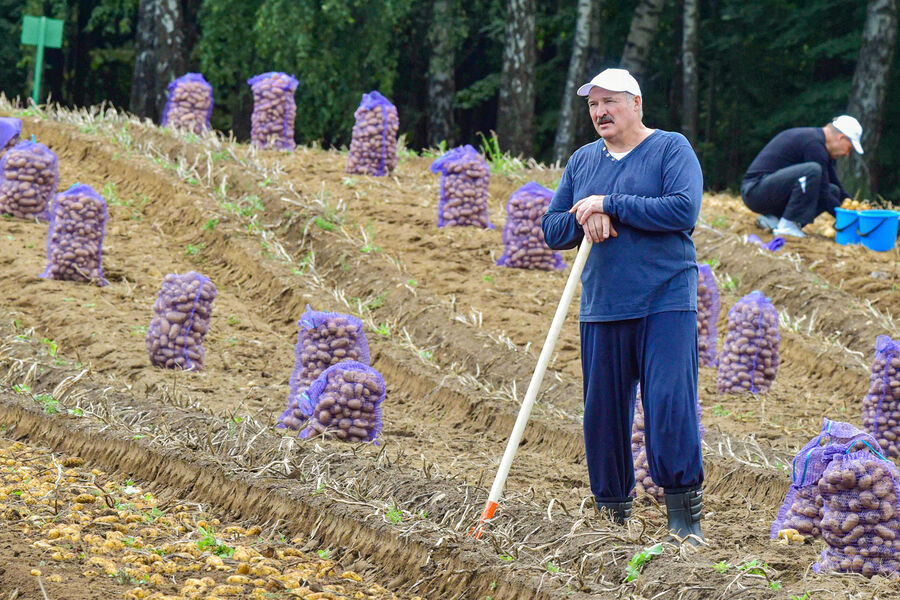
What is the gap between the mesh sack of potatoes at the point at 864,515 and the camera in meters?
3.61

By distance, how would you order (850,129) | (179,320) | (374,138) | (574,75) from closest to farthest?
(179,320) < (850,129) < (374,138) < (574,75)

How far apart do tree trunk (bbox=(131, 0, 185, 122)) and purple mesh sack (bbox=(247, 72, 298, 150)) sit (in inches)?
154

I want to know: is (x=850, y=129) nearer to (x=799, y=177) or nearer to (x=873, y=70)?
(x=799, y=177)

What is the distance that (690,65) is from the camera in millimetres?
18516

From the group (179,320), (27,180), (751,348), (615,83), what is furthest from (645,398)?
(27,180)

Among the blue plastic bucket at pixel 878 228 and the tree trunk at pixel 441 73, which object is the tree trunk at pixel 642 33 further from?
the blue plastic bucket at pixel 878 228

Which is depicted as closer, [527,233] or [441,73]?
[527,233]

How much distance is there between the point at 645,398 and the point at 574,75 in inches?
527

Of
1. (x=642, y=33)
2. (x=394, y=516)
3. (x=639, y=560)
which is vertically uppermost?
(x=642, y=33)

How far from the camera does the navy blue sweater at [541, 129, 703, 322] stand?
3.96 metres

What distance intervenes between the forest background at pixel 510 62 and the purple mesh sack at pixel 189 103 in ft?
11.1

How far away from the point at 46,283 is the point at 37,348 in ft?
4.47

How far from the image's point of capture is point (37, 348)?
6.39 m

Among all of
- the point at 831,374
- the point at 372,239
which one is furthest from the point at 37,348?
the point at 831,374
